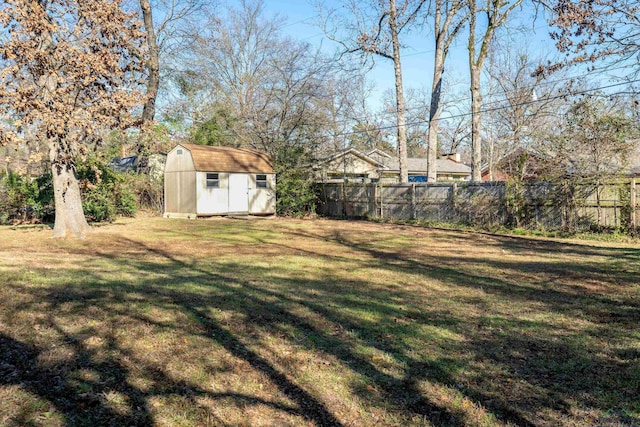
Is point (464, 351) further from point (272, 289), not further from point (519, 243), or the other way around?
point (519, 243)

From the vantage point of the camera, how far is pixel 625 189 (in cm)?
1394

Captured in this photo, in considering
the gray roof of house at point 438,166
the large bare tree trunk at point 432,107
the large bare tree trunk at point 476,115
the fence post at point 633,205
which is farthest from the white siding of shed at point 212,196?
the gray roof of house at point 438,166

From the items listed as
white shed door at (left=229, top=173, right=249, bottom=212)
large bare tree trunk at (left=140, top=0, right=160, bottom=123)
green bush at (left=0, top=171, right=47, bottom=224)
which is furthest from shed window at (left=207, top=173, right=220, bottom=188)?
green bush at (left=0, top=171, right=47, bottom=224)

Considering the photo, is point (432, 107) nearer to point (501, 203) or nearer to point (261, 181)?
point (501, 203)

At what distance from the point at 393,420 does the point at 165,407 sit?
4.94 feet

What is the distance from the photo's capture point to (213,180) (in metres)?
20.5

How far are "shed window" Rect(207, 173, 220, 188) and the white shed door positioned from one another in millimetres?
651

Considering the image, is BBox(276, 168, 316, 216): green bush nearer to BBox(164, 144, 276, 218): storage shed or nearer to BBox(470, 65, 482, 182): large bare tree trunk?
BBox(164, 144, 276, 218): storage shed

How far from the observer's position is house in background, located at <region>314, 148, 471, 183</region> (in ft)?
80.8

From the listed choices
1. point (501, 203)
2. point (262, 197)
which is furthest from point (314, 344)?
point (262, 197)

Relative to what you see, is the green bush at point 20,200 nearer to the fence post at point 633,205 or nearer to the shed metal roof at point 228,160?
the shed metal roof at point 228,160

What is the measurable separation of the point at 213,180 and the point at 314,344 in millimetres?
17002

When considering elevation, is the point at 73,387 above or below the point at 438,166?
below

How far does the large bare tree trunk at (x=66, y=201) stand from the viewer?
40.1 ft
